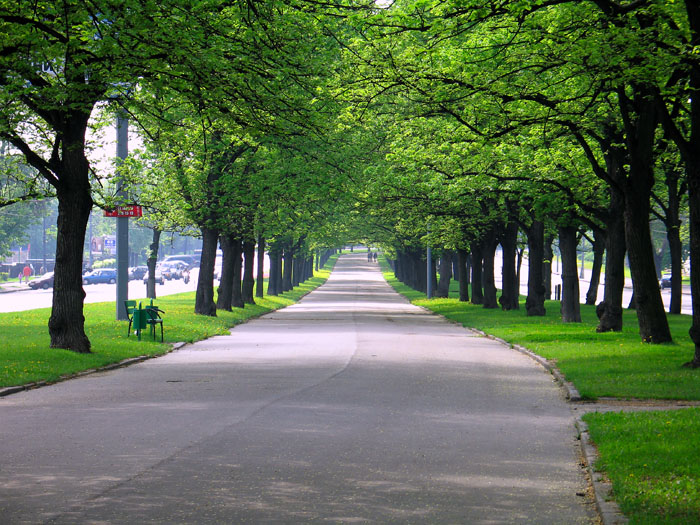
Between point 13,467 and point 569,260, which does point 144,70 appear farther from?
point 569,260

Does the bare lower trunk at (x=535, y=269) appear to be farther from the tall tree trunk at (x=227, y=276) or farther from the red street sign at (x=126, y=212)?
the red street sign at (x=126, y=212)

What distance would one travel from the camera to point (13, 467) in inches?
320

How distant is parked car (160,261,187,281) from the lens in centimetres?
10126

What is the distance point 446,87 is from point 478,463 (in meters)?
12.2

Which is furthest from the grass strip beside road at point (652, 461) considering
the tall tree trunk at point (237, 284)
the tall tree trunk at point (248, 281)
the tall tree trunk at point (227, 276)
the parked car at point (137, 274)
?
the parked car at point (137, 274)

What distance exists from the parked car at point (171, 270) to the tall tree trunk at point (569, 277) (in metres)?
72.1

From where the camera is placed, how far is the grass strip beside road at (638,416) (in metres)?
6.81

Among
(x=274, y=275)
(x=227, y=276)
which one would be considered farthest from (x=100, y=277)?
(x=227, y=276)

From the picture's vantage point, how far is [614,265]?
26.0m

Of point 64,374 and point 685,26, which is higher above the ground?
point 685,26

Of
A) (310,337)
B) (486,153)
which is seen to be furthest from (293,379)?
(486,153)

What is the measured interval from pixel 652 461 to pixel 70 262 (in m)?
13.5

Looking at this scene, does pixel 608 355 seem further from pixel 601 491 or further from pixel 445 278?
pixel 445 278

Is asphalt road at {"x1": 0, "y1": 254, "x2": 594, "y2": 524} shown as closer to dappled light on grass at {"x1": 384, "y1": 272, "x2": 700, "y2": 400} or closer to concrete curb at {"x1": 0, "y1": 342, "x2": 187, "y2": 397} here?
concrete curb at {"x1": 0, "y1": 342, "x2": 187, "y2": 397}
